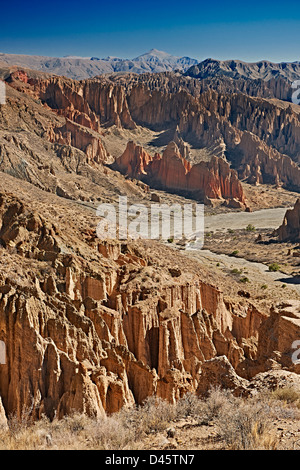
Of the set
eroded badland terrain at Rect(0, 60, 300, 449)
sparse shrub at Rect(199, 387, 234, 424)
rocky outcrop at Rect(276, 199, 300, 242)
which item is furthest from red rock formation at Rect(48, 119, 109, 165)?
sparse shrub at Rect(199, 387, 234, 424)

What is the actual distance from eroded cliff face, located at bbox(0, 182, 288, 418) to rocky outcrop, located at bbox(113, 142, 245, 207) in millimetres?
78381

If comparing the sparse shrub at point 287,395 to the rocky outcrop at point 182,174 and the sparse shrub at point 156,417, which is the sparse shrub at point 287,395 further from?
the rocky outcrop at point 182,174

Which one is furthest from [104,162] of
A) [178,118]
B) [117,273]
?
[117,273]

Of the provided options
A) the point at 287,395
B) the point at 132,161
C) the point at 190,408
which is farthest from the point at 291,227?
the point at 190,408

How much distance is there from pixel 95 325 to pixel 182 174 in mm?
90490

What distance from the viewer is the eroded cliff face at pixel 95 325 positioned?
1247 centimetres

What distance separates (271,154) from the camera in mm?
127812

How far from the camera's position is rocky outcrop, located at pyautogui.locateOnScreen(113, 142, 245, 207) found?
100m

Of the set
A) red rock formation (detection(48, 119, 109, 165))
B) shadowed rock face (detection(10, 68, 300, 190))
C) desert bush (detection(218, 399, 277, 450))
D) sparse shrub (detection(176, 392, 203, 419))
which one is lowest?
sparse shrub (detection(176, 392, 203, 419))

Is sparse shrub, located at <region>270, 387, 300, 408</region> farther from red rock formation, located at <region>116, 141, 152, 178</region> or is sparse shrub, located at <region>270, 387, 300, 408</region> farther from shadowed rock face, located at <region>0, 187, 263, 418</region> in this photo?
red rock formation, located at <region>116, 141, 152, 178</region>

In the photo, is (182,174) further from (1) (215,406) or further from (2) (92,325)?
(1) (215,406)

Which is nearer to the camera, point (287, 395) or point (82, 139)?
point (287, 395)

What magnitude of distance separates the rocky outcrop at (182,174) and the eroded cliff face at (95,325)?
78.4 meters

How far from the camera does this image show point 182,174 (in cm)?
10394
